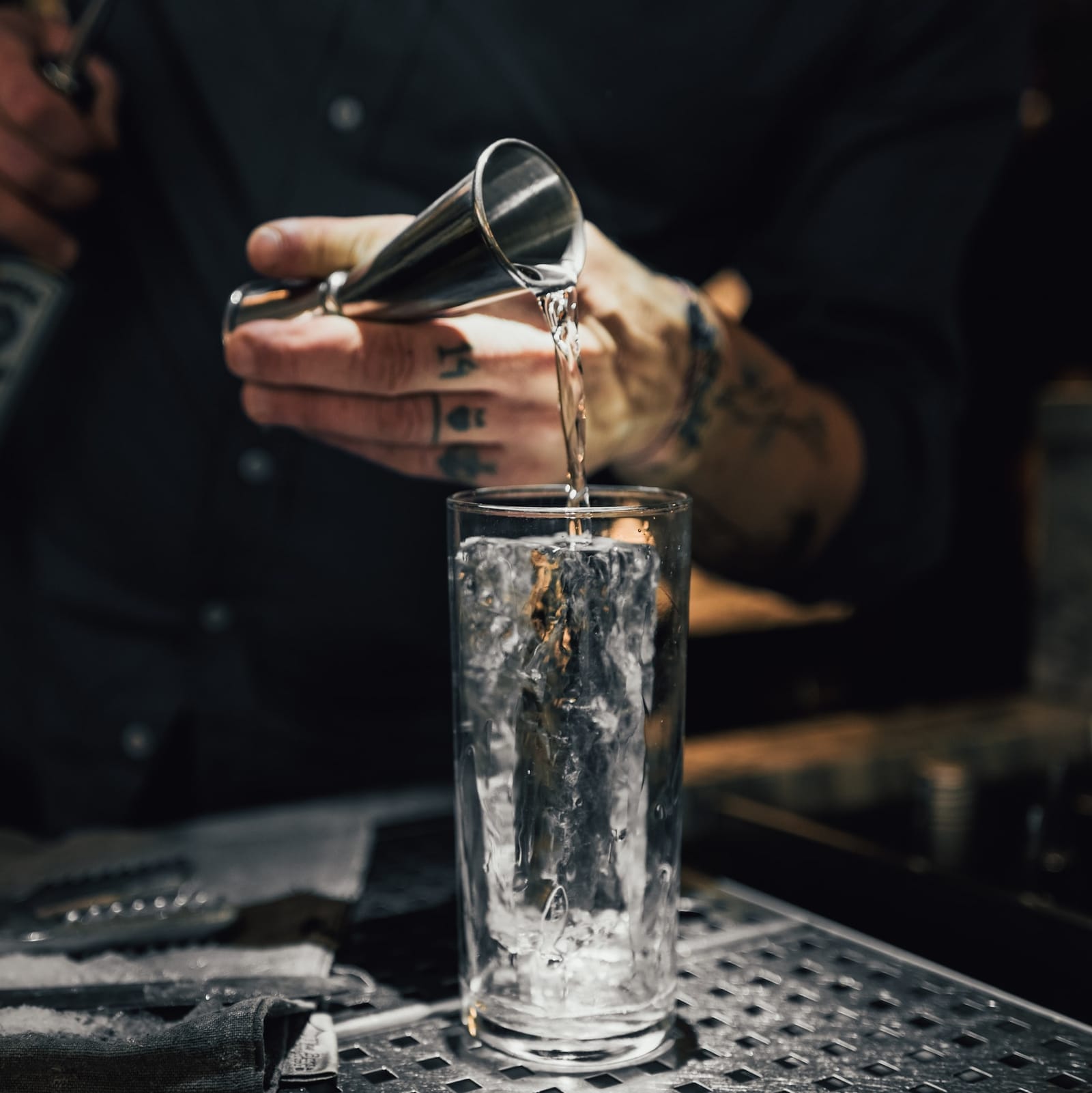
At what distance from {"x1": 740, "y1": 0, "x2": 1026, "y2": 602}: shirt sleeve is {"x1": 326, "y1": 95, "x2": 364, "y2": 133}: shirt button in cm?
47

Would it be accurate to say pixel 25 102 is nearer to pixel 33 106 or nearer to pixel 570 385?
pixel 33 106

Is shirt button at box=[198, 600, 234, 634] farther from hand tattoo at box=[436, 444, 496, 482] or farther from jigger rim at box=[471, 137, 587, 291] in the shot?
jigger rim at box=[471, 137, 587, 291]

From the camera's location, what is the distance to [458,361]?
0.84 metres

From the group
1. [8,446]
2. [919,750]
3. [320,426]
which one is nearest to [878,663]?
[919,750]

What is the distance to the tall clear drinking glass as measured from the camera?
666 millimetres

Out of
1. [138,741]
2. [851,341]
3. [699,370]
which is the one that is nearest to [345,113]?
[699,370]

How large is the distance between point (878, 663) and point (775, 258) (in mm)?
1546

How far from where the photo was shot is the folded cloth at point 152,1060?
0.63 metres

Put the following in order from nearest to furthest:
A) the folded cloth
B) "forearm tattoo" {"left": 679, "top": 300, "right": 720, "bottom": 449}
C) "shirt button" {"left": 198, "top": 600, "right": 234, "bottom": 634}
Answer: the folded cloth
"forearm tattoo" {"left": 679, "top": 300, "right": 720, "bottom": 449}
"shirt button" {"left": 198, "top": 600, "right": 234, "bottom": 634}

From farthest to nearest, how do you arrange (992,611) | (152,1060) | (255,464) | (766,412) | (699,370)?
1. (992,611)
2. (255,464)
3. (766,412)
4. (699,370)
5. (152,1060)

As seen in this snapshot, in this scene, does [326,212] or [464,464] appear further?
[326,212]

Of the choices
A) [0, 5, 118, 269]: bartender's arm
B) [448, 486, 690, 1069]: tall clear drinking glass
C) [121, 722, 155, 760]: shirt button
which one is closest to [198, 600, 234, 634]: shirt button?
[121, 722, 155, 760]: shirt button

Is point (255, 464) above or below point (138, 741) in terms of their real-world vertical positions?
above

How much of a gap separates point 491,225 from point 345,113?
0.61 m
